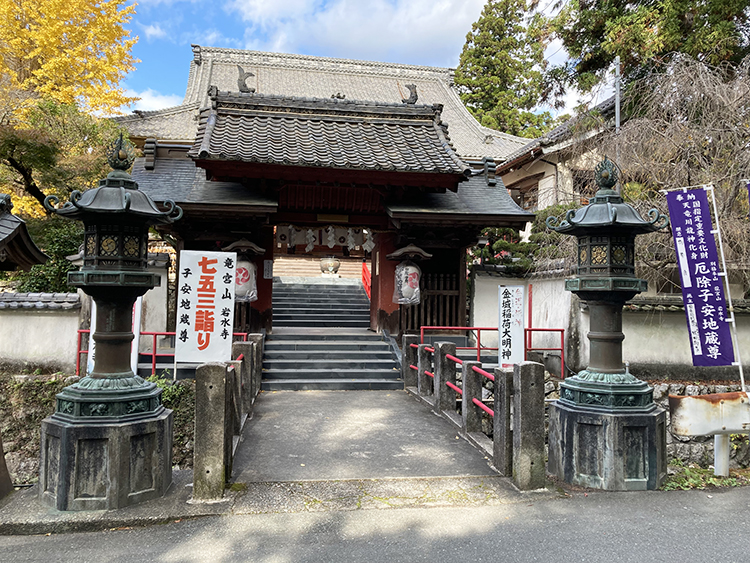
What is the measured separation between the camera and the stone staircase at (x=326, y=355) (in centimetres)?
1042

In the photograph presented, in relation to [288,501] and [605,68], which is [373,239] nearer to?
[605,68]

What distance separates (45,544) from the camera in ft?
12.8

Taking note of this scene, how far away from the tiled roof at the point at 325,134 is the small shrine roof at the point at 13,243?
464cm

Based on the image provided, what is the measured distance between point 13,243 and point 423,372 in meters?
6.60

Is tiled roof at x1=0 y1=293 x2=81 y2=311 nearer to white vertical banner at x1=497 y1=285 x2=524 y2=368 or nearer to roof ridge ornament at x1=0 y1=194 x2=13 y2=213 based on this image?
roof ridge ornament at x1=0 y1=194 x2=13 y2=213

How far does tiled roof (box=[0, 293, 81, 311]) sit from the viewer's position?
10.2m

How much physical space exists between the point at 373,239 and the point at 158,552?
10.3 meters

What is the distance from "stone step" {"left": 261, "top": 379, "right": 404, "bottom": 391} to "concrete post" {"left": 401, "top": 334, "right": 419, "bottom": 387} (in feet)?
0.53

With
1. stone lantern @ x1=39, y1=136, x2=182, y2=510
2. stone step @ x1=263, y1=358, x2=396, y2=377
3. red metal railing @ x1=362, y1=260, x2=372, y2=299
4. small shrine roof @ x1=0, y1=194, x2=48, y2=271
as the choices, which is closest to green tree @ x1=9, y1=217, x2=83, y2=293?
stone step @ x1=263, y1=358, x2=396, y2=377

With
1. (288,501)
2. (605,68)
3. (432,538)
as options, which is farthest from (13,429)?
(605,68)

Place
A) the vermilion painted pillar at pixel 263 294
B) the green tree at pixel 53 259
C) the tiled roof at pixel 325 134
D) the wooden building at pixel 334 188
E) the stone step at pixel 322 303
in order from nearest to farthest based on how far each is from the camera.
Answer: the tiled roof at pixel 325 134 < the wooden building at pixel 334 188 < the vermilion painted pillar at pixel 263 294 < the green tree at pixel 53 259 < the stone step at pixel 322 303

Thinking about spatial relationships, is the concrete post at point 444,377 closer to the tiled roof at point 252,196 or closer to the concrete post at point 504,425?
the concrete post at point 504,425

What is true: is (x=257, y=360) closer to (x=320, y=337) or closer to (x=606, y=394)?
(x=320, y=337)

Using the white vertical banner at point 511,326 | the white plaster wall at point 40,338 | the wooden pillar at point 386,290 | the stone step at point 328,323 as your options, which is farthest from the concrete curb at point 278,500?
the stone step at point 328,323
